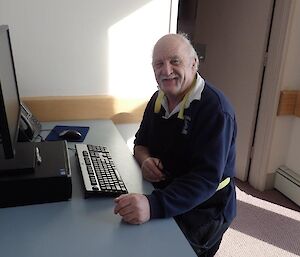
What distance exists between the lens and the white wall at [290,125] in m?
2.36

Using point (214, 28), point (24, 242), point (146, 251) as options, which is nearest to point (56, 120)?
point (24, 242)

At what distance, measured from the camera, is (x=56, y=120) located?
179 cm

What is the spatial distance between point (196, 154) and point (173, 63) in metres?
0.33

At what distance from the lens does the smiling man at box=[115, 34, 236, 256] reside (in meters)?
1.05

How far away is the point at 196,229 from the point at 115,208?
1.20 ft

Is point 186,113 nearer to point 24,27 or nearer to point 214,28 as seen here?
point 24,27

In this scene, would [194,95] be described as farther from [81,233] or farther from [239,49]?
[239,49]

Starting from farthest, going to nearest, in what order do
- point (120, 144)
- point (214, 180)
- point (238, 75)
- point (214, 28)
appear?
1. point (214, 28)
2. point (238, 75)
3. point (120, 144)
4. point (214, 180)

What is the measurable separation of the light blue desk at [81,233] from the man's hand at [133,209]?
2 centimetres

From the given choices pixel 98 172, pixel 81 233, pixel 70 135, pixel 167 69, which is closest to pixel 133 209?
pixel 81 233

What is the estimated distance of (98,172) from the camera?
116cm

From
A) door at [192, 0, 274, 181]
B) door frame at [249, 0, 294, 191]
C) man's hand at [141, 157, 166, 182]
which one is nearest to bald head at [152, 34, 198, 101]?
man's hand at [141, 157, 166, 182]

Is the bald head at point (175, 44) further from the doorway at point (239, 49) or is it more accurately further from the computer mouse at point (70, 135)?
the doorway at point (239, 49)

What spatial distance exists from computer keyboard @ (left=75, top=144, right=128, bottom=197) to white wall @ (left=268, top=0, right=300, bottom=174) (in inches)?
66.0
